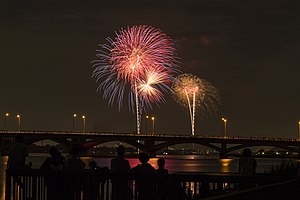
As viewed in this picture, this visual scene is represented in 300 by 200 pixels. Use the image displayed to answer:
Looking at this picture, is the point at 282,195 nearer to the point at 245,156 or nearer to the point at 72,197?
the point at 72,197

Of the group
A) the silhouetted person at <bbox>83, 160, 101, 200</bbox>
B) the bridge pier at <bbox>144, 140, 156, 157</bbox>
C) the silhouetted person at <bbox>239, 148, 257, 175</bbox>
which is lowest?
the silhouetted person at <bbox>83, 160, 101, 200</bbox>

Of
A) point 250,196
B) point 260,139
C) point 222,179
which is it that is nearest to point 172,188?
point 222,179

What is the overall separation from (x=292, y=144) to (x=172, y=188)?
13194 cm

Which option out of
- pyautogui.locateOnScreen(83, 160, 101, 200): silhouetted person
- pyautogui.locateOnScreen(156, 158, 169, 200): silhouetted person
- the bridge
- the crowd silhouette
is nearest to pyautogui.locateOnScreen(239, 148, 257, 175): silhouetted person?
the crowd silhouette

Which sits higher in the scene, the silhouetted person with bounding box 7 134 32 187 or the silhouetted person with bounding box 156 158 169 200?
the silhouetted person with bounding box 7 134 32 187

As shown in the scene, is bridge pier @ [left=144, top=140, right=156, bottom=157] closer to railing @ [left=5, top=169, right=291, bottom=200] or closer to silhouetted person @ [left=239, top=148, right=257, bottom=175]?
silhouetted person @ [left=239, top=148, right=257, bottom=175]

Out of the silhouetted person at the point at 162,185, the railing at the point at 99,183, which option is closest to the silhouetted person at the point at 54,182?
the railing at the point at 99,183

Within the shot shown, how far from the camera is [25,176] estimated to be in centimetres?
1839

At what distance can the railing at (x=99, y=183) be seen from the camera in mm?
17594

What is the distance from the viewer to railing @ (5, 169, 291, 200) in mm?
17594

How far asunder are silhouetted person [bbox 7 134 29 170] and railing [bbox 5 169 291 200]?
0.21 m

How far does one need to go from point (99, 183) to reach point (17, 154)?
212 centimetres

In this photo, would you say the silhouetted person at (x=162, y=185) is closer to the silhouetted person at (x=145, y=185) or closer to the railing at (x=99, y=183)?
the railing at (x=99, y=183)

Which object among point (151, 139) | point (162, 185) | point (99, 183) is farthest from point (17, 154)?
point (151, 139)
